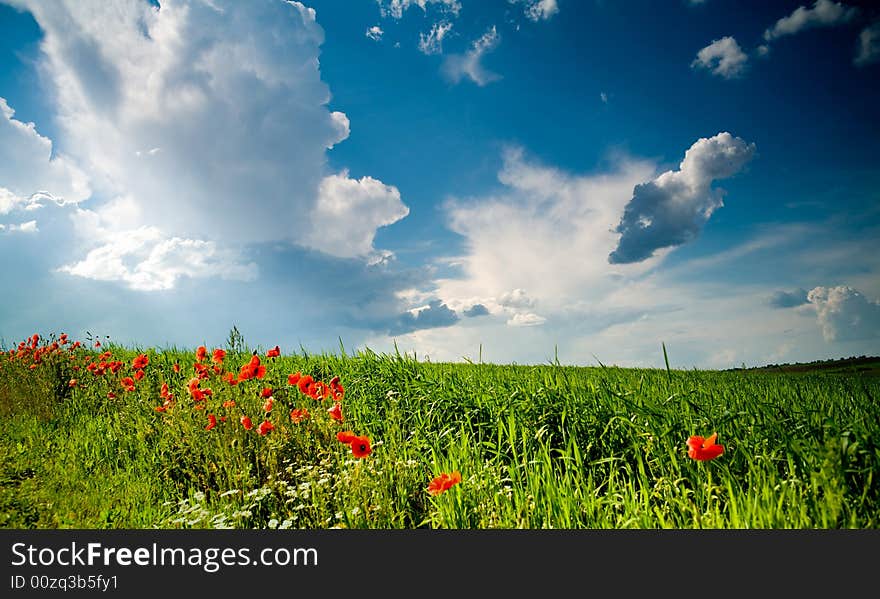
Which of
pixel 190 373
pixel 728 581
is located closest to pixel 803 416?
pixel 728 581

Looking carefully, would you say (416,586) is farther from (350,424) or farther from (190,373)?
(190,373)

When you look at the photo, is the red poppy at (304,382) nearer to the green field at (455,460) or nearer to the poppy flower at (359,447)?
the green field at (455,460)

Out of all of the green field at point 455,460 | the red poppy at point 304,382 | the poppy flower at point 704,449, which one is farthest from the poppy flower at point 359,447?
the poppy flower at point 704,449

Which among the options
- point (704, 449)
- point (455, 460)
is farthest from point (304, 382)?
point (704, 449)

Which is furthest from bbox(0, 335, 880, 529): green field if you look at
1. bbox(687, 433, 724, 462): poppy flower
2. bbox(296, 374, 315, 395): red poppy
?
bbox(296, 374, 315, 395): red poppy

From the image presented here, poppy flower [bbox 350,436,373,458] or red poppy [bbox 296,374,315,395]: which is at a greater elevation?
red poppy [bbox 296,374,315,395]

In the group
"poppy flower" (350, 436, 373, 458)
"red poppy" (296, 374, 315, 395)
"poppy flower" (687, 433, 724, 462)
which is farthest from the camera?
"red poppy" (296, 374, 315, 395)

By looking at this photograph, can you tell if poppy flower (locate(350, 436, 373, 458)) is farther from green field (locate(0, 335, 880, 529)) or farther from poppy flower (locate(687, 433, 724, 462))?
poppy flower (locate(687, 433, 724, 462))

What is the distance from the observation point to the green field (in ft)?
10.8

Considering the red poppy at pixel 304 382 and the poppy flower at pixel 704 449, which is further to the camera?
the red poppy at pixel 304 382

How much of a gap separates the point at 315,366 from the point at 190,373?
7.99ft

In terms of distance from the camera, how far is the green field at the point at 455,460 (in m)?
3.28

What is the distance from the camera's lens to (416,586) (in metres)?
2.21

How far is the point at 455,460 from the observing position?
13.6ft
